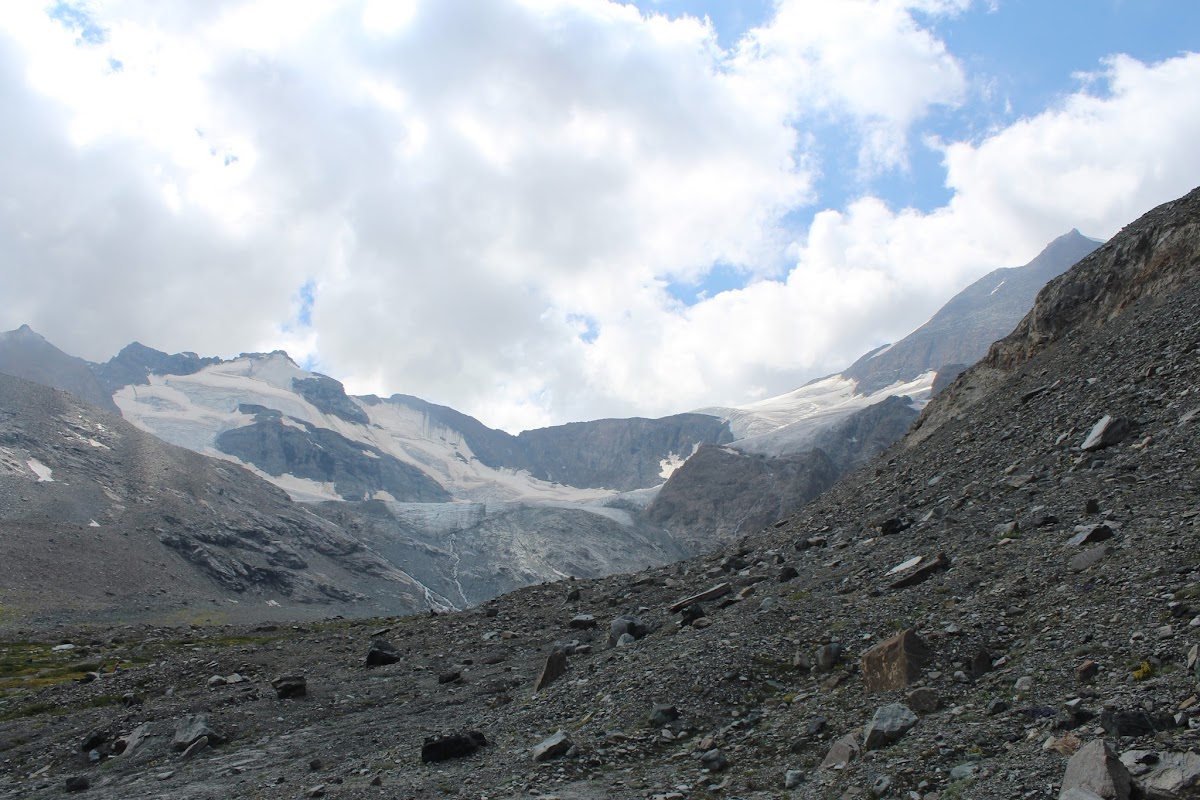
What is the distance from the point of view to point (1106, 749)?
10.7 meters

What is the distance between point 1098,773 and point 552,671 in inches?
700

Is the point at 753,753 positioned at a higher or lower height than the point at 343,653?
lower

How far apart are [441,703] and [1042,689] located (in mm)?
18686

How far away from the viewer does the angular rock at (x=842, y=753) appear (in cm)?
1427

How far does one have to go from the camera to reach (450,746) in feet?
63.3

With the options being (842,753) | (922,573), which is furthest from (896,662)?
(922,573)

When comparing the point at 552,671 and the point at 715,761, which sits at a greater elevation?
the point at 552,671

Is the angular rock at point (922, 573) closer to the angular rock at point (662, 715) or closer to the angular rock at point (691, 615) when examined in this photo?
the angular rock at point (691, 615)

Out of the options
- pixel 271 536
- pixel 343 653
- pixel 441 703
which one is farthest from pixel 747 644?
pixel 271 536

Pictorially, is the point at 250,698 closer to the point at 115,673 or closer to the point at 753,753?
the point at 115,673

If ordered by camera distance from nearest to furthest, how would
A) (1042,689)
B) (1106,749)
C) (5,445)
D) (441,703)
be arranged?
(1106,749), (1042,689), (441,703), (5,445)

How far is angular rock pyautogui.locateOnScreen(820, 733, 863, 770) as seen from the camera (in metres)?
14.3

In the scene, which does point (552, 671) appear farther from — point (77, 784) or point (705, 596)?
point (77, 784)

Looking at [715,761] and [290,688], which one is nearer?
[715,761]
